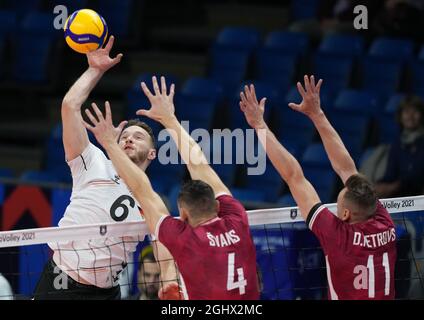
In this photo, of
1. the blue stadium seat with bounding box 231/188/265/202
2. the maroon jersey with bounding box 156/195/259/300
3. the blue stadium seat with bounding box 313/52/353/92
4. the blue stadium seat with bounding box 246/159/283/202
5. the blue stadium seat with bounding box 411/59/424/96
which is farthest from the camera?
the blue stadium seat with bounding box 313/52/353/92

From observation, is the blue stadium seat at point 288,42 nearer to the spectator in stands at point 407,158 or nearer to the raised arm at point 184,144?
the spectator in stands at point 407,158

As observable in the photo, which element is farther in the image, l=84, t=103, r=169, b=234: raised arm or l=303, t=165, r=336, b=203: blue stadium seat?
l=303, t=165, r=336, b=203: blue stadium seat

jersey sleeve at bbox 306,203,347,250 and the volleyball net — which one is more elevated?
the volleyball net

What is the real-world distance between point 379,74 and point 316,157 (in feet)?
6.60

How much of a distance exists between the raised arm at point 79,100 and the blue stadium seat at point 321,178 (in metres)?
4.69

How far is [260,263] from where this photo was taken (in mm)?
10797

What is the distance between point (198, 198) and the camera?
705 cm

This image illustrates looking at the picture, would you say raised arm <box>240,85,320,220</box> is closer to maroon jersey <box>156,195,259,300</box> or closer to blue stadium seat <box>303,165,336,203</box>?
maroon jersey <box>156,195,259,300</box>

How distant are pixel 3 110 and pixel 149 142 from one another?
314 inches

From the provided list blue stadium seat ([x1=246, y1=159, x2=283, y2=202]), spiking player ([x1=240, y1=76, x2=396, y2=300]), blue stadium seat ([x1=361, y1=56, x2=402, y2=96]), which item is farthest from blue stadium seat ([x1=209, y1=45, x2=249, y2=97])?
spiking player ([x1=240, y1=76, x2=396, y2=300])

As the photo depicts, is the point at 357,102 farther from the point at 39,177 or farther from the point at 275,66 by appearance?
the point at 39,177

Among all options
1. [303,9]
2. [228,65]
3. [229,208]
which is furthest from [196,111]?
[229,208]

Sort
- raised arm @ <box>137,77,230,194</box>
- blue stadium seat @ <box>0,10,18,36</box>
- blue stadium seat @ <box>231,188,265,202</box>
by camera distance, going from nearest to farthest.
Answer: raised arm @ <box>137,77,230,194</box> < blue stadium seat @ <box>231,188,265,202</box> < blue stadium seat @ <box>0,10,18,36</box>

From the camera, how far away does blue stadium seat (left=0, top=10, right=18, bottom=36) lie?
1543 centimetres
